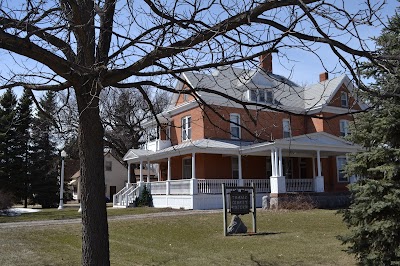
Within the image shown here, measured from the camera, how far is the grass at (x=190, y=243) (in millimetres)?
9617

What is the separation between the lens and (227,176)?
99.3 ft

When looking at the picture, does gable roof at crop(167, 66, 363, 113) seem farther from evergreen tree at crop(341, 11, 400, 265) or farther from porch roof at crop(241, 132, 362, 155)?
porch roof at crop(241, 132, 362, 155)

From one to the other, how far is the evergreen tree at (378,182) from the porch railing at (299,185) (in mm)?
19884

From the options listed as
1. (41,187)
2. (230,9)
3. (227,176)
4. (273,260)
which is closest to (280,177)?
(227,176)

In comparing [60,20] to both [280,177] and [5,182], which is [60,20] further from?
[5,182]

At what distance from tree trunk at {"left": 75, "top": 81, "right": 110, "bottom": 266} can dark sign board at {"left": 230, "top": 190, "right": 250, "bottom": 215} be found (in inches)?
358

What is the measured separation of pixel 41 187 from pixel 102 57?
48.5 m

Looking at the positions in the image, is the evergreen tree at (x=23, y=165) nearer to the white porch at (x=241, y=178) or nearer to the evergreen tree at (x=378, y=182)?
the white porch at (x=241, y=178)

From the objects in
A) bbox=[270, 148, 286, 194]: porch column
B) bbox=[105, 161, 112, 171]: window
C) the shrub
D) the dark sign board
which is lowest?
the shrub

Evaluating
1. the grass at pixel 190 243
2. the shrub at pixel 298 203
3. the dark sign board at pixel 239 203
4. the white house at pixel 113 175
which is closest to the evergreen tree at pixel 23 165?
the white house at pixel 113 175

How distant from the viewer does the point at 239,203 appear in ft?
47.3

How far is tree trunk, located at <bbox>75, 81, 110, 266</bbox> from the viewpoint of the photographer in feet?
17.7

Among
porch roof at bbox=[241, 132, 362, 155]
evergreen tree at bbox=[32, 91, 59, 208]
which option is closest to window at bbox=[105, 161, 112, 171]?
evergreen tree at bbox=[32, 91, 59, 208]

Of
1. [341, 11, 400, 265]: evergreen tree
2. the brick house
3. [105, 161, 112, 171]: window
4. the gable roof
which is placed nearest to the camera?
the gable roof
